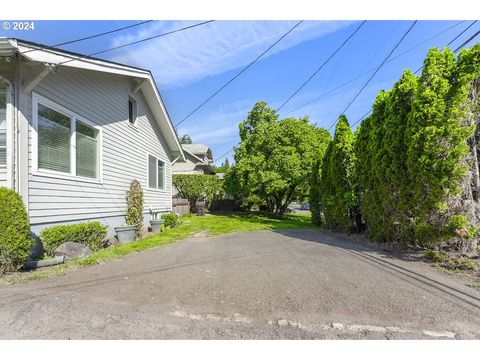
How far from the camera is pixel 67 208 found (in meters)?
5.96

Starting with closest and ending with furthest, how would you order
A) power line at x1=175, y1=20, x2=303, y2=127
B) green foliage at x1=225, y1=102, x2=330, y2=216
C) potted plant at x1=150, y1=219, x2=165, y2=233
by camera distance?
power line at x1=175, y1=20, x2=303, y2=127 → potted plant at x1=150, y1=219, x2=165, y2=233 → green foliage at x1=225, y1=102, x2=330, y2=216

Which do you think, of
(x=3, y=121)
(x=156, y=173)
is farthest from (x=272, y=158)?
(x=3, y=121)

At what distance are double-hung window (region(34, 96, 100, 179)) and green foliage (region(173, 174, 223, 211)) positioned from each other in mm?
12436

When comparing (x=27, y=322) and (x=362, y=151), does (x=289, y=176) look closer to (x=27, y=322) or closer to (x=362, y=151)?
(x=362, y=151)

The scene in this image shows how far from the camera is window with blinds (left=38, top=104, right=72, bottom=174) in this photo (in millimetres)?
5293

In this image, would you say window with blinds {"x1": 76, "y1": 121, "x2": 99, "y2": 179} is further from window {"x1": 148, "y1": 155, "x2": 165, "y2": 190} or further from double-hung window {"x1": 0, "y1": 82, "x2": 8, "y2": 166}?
window {"x1": 148, "y1": 155, "x2": 165, "y2": 190}

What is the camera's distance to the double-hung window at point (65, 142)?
5309 millimetres

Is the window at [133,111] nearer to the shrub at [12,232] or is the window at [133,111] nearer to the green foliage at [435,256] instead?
the shrub at [12,232]

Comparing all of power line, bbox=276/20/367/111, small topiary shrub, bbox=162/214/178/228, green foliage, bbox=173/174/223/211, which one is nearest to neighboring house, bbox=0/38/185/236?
small topiary shrub, bbox=162/214/178/228

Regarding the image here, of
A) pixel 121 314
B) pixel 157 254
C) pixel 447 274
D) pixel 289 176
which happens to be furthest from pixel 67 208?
pixel 289 176

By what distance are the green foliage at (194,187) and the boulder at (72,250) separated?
46.7ft

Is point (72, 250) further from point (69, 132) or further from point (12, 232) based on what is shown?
point (69, 132)

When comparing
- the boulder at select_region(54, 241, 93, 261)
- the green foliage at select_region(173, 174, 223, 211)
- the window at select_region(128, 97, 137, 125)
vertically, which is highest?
the window at select_region(128, 97, 137, 125)

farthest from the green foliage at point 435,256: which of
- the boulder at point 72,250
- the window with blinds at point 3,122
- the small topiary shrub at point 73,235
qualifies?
the window with blinds at point 3,122
